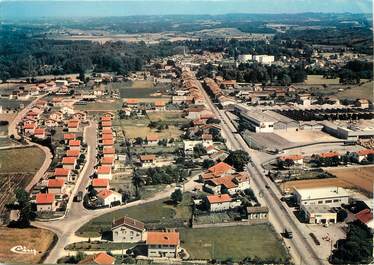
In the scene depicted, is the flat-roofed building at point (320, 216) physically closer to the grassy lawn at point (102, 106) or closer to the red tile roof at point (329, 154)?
the red tile roof at point (329, 154)

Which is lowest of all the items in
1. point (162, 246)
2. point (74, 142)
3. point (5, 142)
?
point (5, 142)

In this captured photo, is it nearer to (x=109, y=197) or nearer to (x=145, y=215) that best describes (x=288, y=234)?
(x=145, y=215)

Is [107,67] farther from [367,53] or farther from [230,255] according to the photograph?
[230,255]

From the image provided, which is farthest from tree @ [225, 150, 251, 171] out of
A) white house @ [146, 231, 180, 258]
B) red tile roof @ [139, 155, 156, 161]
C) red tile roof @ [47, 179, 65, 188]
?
white house @ [146, 231, 180, 258]

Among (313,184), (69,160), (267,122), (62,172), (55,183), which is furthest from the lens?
(267,122)

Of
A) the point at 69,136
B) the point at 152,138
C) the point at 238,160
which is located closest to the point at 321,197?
the point at 238,160

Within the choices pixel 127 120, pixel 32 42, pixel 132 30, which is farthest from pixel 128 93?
pixel 132 30
